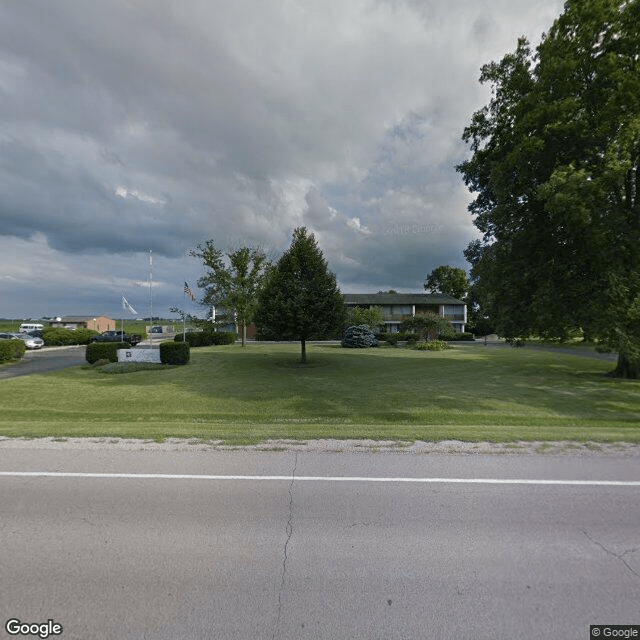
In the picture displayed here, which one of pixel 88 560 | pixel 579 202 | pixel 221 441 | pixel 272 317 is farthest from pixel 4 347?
pixel 579 202

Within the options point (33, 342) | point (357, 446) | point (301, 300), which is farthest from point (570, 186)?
point (33, 342)

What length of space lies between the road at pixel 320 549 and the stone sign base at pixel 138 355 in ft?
51.8

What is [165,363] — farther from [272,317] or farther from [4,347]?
[4,347]

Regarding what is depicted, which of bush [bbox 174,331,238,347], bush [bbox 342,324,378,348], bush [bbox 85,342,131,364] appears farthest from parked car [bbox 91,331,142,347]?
bush [bbox 342,324,378,348]

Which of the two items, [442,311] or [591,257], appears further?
[442,311]

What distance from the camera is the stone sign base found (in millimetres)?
20453

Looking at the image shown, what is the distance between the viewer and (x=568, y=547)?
340 cm

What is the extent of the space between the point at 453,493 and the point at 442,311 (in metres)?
60.5

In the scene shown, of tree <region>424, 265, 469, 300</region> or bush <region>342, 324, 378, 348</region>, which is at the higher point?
tree <region>424, 265, 469, 300</region>

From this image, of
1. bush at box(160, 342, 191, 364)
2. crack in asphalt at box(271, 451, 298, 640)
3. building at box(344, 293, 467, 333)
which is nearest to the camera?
crack in asphalt at box(271, 451, 298, 640)

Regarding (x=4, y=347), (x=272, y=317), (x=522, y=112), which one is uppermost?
(x=522, y=112)

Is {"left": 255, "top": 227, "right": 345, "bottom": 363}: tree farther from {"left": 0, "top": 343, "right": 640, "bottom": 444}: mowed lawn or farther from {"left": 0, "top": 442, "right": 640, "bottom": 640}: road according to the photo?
{"left": 0, "top": 442, "right": 640, "bottom": 640}: road

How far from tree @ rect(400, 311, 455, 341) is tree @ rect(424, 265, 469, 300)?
113 ft

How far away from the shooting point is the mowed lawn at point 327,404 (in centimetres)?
720
